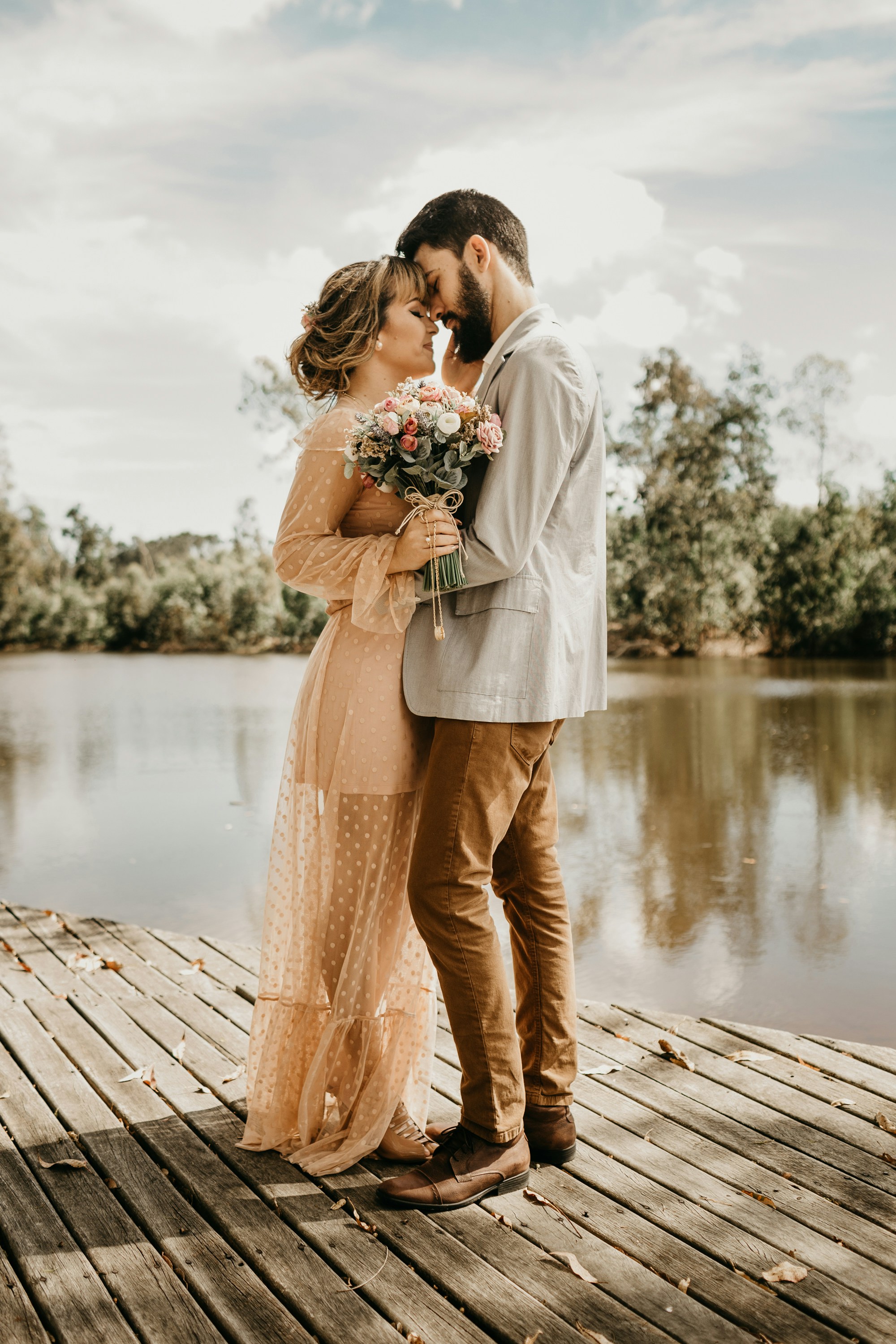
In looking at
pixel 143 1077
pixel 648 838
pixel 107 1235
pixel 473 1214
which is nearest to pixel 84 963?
pixel 143 1077

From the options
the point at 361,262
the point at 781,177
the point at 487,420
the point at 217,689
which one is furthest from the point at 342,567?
the point at 781,177

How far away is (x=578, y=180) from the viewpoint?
2162 centimetres

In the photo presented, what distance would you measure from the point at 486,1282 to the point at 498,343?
1934 mm

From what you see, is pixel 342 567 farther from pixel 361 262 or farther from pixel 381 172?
pixel 381 172

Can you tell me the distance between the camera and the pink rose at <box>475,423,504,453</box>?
7.10ft

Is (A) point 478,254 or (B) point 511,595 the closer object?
(B) point 511,595

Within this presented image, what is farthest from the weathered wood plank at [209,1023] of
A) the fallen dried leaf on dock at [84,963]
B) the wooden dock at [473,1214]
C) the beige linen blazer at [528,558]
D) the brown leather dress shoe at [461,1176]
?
the beige linen blazer at [528,558]

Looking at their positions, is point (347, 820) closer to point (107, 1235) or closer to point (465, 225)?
point (107, 1235)

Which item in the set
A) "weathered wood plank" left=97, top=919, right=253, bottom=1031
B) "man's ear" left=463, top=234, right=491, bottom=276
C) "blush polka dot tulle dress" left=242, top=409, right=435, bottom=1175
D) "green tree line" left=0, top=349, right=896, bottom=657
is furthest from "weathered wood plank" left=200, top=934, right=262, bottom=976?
"green tree line" left=0, top=349, right=896, bottom=657

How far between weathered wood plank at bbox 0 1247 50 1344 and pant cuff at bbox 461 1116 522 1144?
2.98ft

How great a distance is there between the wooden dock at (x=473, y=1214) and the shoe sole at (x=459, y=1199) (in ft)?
0.07

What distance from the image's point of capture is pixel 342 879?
2553 millimetres

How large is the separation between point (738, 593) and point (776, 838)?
67.1 ft

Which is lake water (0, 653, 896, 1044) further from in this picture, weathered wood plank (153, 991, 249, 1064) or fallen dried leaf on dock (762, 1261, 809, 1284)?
fallen dried leaf on dock (762, 1261, 809, 1284)
